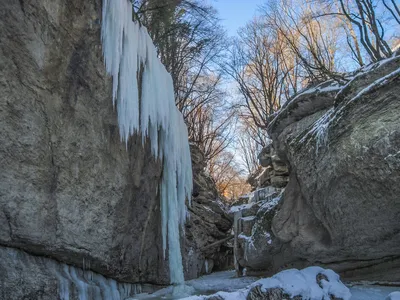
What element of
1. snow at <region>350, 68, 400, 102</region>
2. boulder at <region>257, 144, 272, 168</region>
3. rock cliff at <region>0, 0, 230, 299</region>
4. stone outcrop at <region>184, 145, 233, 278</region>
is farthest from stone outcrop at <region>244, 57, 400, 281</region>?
boulder at <region>257, 144, 272, 168</region>

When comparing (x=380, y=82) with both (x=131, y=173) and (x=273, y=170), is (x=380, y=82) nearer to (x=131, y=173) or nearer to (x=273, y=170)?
(x=131, y=173)

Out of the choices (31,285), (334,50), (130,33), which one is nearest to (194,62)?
(334,50)

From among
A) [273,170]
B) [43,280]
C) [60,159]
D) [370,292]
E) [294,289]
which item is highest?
[273,170]

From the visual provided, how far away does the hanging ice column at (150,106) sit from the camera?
496 centimetres

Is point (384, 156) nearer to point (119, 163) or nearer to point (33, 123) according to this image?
point (119, 163)

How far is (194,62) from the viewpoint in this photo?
14.2 metres

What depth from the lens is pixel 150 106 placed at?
19.4 feet

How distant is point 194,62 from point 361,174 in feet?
34.4

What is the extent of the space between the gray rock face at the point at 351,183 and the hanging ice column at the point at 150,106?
95.7 inches

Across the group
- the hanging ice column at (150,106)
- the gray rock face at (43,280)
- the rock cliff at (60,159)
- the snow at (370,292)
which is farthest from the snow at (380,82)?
the gray rock face at (43,280)

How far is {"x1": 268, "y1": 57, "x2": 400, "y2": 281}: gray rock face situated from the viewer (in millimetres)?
4734

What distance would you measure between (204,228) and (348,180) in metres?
6.82

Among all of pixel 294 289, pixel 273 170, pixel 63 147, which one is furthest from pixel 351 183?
pixel 273 170

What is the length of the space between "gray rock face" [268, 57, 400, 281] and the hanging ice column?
2430 mm
